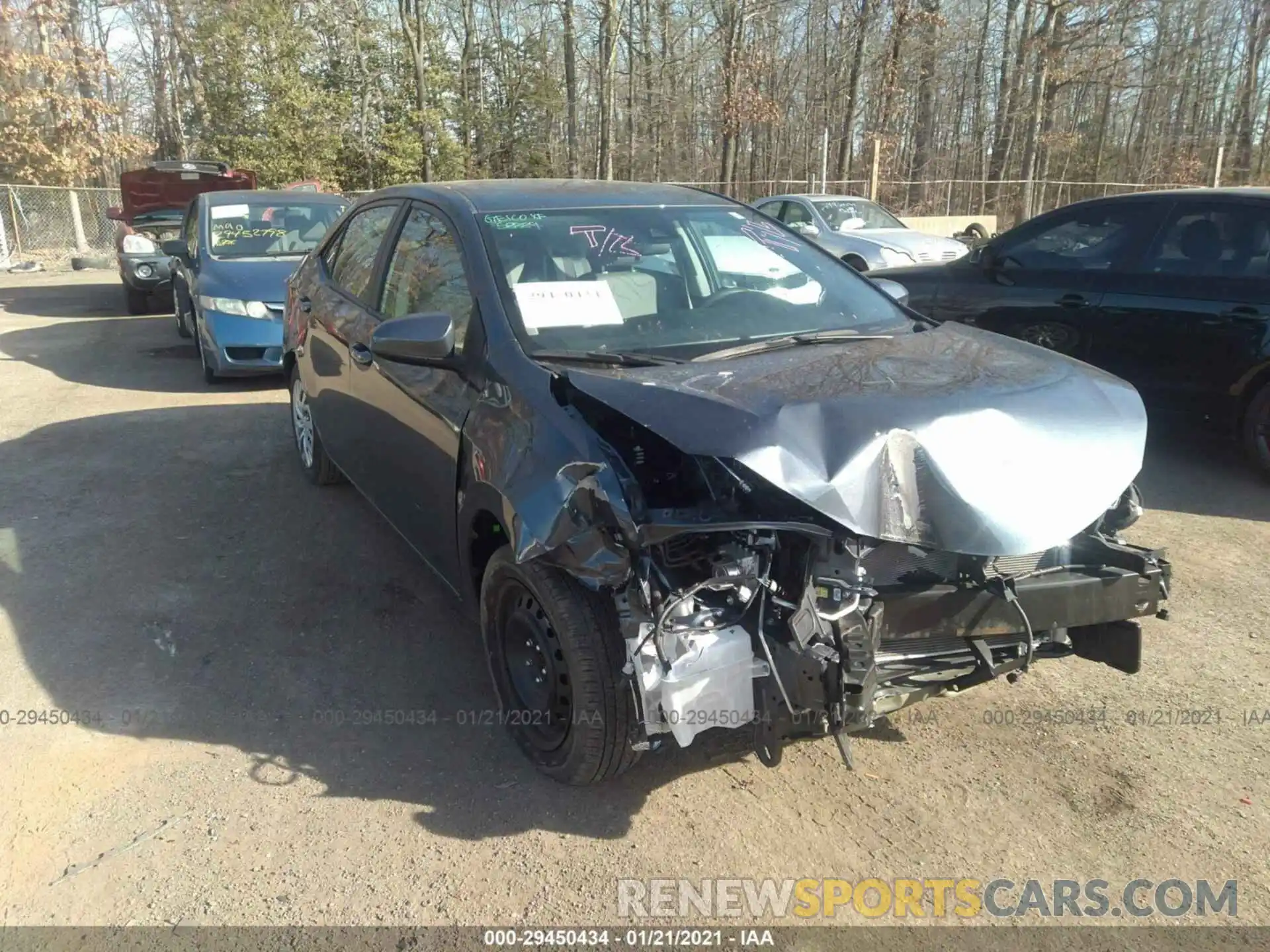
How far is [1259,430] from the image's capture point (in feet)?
18.7

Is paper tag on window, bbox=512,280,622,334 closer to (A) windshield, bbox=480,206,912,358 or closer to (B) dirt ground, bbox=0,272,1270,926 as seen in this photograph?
(A) windshield, bbox=480,206,912,358

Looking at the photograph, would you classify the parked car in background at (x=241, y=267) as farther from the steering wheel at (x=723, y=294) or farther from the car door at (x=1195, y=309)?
the car door at (x=1195, y=309)

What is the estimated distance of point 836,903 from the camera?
2.61 m

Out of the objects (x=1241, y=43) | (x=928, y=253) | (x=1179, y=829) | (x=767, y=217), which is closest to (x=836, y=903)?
(x=1179, y=829)

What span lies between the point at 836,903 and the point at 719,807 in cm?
48

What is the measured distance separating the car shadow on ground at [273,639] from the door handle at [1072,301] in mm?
4499

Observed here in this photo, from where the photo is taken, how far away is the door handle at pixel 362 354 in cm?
418

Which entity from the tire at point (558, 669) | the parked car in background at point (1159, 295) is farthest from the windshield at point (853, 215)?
the tire at point (558, 669)

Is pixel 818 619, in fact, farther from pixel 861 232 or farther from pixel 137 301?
pixel 137 301

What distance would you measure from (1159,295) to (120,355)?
32.5 ft

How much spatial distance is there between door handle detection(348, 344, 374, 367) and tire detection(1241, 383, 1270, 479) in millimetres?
4979

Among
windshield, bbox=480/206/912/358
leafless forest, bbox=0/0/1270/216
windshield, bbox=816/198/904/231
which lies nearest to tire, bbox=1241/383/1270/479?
windshield, bbox=480/206/912/358

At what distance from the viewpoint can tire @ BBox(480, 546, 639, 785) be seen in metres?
2.74

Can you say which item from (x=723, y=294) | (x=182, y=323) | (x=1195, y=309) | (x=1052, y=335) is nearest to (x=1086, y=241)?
(x=1052, y=335)
